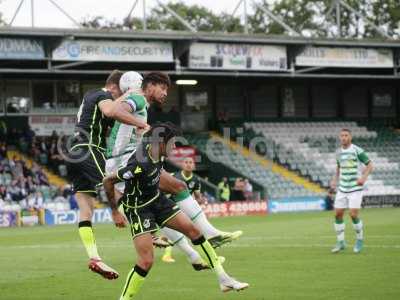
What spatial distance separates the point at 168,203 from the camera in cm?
1060

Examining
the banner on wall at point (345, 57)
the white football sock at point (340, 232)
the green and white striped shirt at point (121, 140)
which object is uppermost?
the banner on wall at point (345, 57)

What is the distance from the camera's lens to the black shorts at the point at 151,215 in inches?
400

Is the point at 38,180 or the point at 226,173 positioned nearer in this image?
the point at 38,180

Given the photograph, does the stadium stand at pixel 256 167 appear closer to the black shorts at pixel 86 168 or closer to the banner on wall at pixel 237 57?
the banner on wall at pixel 237 57

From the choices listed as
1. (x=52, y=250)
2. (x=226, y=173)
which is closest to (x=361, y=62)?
(x=226, y=173)

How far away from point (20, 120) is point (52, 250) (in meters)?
→ 24.4

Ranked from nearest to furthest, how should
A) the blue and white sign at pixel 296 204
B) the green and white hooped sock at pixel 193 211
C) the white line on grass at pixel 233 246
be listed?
the green and white hooped sock at pixel 193 211
the white line on grass at pixel 233 246
the blue and white sign at pixel 296 204

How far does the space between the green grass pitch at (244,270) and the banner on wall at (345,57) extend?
20.6 meters

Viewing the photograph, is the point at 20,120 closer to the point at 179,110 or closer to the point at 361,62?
the point at 179,110

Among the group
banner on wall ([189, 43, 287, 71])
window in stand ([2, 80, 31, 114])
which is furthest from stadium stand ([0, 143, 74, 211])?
banner on wall ([189, 43, 287, 71])

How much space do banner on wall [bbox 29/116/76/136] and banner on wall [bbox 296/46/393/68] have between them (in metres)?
11.3

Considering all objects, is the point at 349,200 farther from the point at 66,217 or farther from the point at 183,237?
the point at 66,217

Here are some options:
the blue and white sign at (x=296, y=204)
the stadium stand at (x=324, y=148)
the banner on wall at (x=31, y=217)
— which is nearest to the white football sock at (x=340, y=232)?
the banner on wall at (x=31, y=217)

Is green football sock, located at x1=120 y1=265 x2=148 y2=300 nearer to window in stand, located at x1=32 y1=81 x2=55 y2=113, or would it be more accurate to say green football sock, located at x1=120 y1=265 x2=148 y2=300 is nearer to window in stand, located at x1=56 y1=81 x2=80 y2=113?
window in stand, located at x1=32 y1=81 x2=55 y2=113
